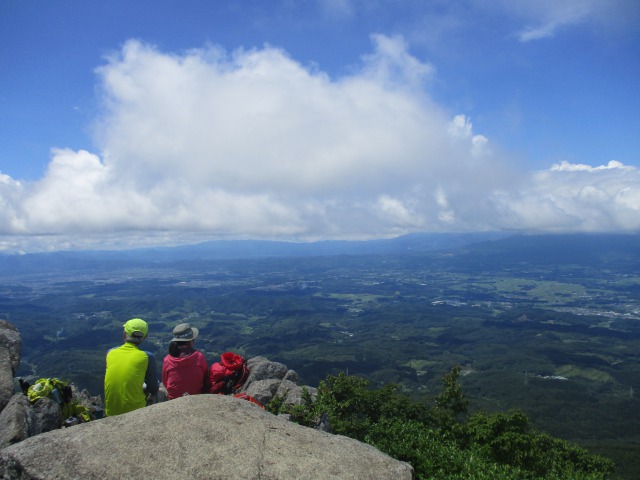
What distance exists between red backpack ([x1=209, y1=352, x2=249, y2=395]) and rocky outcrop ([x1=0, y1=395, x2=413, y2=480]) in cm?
603

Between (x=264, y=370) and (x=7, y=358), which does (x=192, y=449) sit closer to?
(x=7, y=358)

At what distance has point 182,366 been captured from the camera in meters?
14.1

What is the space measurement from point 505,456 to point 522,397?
16311 centimetres

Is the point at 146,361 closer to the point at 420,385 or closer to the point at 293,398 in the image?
the point at 293,398

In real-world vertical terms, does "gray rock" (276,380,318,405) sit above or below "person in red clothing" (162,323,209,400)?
below

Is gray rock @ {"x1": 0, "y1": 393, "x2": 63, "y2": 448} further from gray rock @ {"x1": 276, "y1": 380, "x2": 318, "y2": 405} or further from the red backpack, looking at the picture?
gray rock @ {"x1": 276, "y1": 380, "x2": 318, "y2": 405}

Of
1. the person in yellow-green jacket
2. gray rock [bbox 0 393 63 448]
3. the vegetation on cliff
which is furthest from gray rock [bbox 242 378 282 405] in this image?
the person in yellow-green jacket

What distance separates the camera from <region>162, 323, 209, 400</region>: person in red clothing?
1398 cm

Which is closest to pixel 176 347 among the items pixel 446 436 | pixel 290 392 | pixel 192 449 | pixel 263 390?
pixel 192 449

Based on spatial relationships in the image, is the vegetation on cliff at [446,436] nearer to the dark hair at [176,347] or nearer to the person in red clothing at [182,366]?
the person in red clothing at [182,366]

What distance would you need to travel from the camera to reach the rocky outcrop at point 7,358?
45.6 ft

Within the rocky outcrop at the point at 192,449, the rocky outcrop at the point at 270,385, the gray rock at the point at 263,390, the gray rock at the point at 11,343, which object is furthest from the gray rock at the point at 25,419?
the gray rock at the point at 263,390

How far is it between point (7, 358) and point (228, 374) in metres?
8.79

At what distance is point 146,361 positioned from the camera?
11.5 metres
